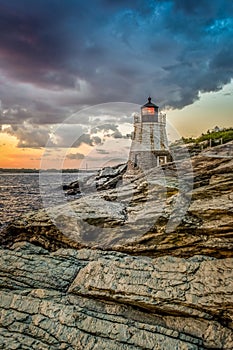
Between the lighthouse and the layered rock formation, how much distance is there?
1879cm

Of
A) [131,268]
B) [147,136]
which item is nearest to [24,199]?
[147,136]

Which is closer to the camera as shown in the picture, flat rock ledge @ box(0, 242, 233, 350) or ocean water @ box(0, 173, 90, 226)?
flat rock ledge @ box(0, 242, 233, 350)

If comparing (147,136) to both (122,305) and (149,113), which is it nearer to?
(149,113)

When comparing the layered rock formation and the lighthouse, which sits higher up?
the lighthouse

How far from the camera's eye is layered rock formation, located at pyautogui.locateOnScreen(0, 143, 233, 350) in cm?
808

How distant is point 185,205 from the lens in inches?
460

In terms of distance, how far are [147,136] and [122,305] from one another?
88.2 feet

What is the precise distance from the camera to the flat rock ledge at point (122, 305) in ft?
25.8

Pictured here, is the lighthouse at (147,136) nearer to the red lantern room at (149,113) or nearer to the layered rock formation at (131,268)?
the red lantern room at (149,113)

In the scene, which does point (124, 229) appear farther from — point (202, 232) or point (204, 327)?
point (204, 327)

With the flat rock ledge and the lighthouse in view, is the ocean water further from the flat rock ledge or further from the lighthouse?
the flat rock ledge

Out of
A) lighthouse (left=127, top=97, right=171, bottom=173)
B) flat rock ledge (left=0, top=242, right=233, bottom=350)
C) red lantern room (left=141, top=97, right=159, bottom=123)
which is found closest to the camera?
flat rock ledge (left=0, top=242, right=233, bottom=350)

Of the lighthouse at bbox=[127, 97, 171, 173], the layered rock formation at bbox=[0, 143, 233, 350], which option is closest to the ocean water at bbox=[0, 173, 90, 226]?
the lighthouse at bbox=[127, 97, 171, 173]

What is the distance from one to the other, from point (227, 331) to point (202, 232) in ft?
11.1
